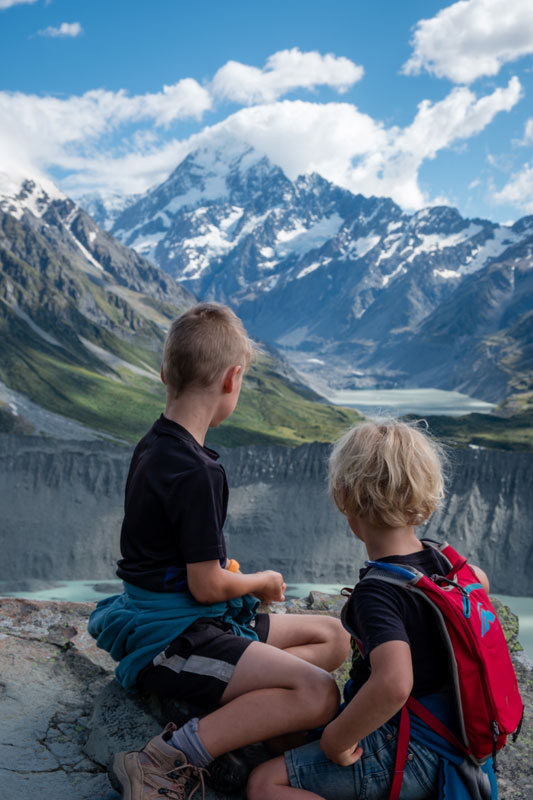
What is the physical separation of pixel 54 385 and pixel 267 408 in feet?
130

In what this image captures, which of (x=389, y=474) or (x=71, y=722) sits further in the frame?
(x=71, y=722)

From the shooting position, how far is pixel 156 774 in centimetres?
379

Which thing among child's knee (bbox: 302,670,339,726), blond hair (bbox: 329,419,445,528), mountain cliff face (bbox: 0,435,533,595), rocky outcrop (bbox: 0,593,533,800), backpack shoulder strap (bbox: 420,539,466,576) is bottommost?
mountain cliff face (bbox: 0,435,533,595)

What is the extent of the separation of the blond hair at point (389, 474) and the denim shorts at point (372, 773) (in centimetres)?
118

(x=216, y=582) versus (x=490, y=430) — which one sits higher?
(x=490, y=430)

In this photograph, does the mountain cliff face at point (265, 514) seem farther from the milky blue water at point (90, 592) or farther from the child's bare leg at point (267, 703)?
the child's bare leg at point (267, 703)

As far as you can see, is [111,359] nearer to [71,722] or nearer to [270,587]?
[71,722]

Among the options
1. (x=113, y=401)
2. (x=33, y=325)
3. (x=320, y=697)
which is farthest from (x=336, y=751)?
(x=33, y=325)

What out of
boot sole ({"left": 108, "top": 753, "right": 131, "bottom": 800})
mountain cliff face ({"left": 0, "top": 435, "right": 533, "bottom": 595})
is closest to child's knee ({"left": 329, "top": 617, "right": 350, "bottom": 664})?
boot sole ({"left": 108, "top": 753, "right": 131, "bottom": 800})

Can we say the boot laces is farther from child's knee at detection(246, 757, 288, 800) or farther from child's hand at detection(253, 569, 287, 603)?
child's hand at detection(253, 569, 287, 603)

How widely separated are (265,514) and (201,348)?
4681 cm

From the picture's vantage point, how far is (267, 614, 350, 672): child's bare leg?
4754 millimetres

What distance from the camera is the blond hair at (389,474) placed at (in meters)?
3.61

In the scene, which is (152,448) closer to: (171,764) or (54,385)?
(171,764)
